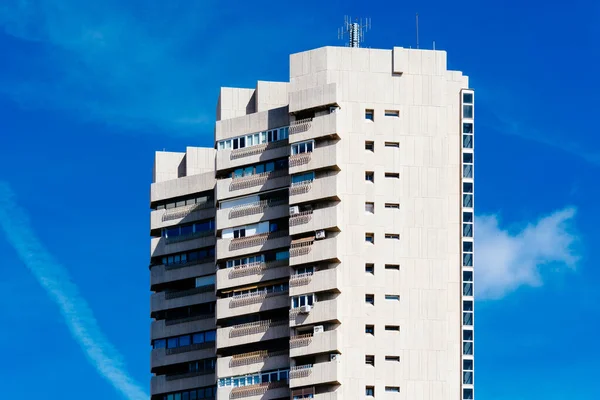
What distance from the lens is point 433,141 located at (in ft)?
582

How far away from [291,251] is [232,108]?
16.2 metres

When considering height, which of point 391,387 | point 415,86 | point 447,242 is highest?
point 415,86

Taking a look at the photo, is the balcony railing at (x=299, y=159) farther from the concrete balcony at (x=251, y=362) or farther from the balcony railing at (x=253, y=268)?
the concrete balcony at (x=251, y=362)

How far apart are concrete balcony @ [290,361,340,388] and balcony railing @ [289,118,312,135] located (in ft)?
60.6

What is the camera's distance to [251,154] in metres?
181

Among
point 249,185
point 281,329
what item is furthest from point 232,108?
point 281,329

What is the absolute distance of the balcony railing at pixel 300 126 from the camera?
176125mm

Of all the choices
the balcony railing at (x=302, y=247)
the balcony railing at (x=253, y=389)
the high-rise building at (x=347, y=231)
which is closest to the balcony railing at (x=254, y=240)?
the high-rise building at (x=347, y=231)

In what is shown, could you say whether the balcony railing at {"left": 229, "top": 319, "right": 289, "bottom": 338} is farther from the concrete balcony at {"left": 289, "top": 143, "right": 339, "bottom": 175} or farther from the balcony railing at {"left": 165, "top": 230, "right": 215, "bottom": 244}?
the balcony railing at {"left": 165, "top": 230, "right": 215, "bottom": 244}

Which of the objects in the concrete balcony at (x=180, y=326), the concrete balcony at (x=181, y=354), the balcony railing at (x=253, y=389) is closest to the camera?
the balcony railing at (x=253, y=389)

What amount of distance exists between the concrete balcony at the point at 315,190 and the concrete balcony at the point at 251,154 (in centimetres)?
496

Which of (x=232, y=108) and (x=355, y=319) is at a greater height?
(x=232, y=108)

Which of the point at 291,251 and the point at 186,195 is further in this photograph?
the point at 186,195

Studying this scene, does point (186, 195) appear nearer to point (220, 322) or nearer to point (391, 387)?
point (220, 322)
